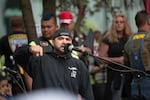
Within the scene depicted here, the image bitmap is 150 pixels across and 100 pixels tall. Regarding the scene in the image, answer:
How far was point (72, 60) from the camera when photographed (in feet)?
22.2

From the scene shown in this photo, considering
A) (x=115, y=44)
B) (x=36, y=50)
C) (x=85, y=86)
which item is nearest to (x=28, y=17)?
(x=85, y=86)

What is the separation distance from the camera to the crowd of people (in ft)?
21.5

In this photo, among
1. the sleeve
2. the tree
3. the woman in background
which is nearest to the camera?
the sleeve

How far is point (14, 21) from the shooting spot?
346 inches

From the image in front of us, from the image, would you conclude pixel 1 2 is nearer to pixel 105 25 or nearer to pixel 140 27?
pixel 105 25

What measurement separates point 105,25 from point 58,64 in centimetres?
964

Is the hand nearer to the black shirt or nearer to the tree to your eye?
the black shirt

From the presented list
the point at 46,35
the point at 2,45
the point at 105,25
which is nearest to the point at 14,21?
the point at 2,45

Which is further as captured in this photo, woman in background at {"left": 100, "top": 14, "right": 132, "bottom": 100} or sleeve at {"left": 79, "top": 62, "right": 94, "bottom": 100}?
woman in background at {"left": 100, "top": 14, "right": 132, "bottom": 100}

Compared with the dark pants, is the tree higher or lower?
higher

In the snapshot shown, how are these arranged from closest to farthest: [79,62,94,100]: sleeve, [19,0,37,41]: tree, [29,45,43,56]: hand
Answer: [29,45,43,56]: hand, [79,62,94,100]: sleeve, [19,0,37,41]: tree

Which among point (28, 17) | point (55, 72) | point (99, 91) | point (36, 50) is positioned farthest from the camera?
point (99, 91)

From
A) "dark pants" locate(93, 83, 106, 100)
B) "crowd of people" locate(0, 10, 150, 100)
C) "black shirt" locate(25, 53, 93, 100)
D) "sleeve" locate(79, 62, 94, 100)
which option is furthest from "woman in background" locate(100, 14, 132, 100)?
"black shirt" locate(25, 53, 93, 100)

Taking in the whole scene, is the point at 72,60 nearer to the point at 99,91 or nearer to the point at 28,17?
the point at 28,17
